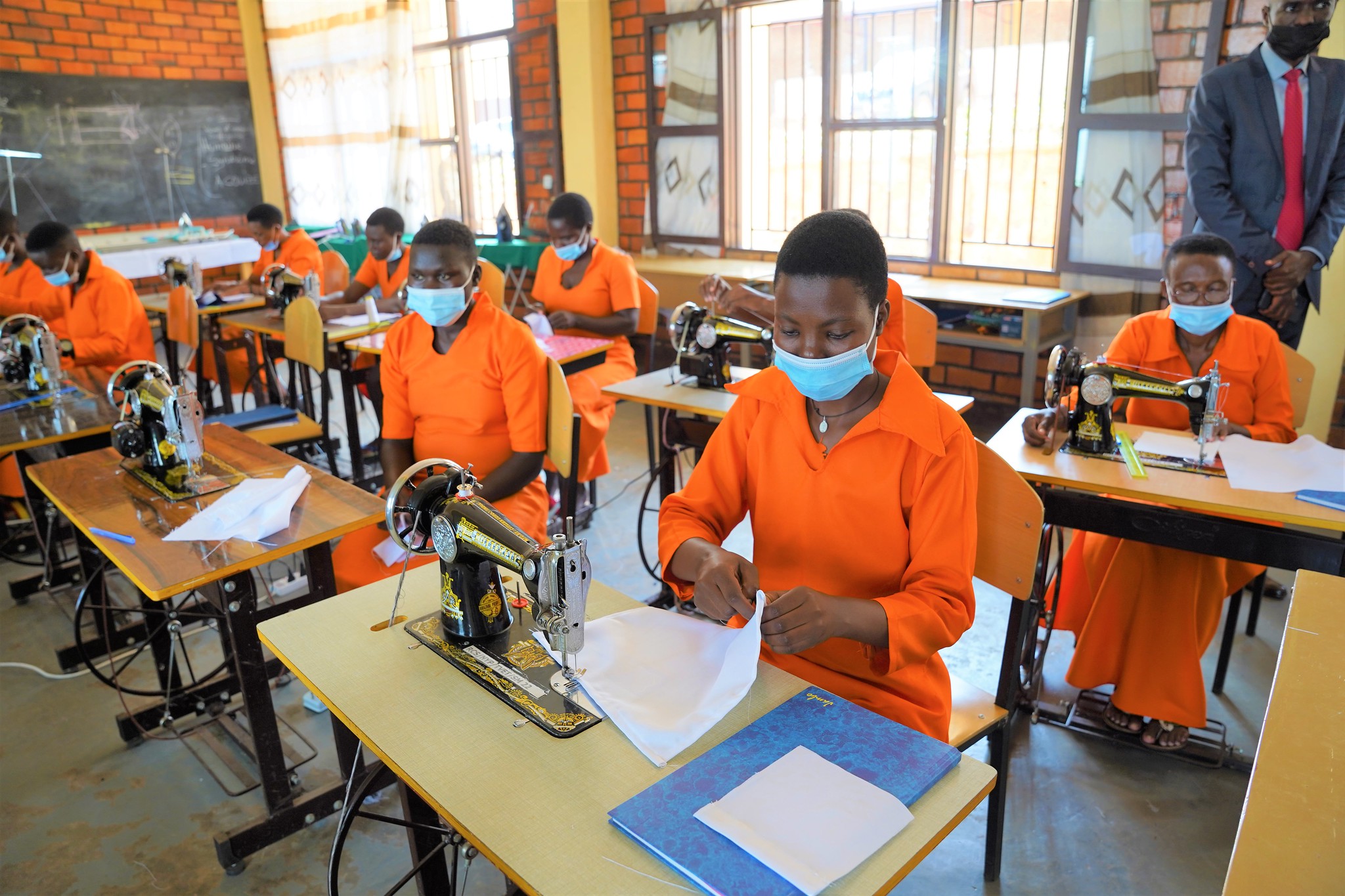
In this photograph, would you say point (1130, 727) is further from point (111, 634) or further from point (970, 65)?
point (970, 65)

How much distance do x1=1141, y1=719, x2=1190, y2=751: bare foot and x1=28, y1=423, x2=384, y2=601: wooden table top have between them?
1917mm

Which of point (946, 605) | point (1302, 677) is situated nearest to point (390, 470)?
point (946, 605)

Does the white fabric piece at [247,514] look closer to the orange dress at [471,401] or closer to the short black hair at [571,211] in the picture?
the orange dress at [471,401]

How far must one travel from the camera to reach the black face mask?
9.53 feet

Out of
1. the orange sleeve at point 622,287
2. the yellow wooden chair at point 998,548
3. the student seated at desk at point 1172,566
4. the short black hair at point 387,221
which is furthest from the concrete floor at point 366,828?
the short black hair at point 387,221

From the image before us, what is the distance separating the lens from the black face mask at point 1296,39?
2.91 m

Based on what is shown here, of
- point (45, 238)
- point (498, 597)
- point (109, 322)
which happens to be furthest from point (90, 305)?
point (498, 597)

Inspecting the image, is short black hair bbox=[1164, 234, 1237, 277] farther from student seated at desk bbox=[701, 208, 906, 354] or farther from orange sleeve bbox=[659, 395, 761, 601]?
orange sleeve bbox=[659, 395, 761, 601]

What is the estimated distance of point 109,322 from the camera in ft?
12.5

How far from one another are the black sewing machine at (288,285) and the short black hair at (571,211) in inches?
46.5

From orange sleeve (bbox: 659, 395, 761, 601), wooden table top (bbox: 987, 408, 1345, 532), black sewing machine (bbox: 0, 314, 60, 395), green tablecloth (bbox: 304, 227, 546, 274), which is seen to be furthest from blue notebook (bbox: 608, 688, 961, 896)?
green tablecloth (bbox: 304, 227, 546, 274)

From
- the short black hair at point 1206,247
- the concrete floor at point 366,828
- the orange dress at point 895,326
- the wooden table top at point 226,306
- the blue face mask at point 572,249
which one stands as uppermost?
the short black hair at point 1206,247

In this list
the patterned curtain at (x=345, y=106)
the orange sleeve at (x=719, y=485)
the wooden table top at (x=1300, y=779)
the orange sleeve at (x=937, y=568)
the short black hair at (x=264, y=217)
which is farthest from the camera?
the patterned curtain at (x=345, y=106)

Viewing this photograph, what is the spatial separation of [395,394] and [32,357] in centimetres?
148
